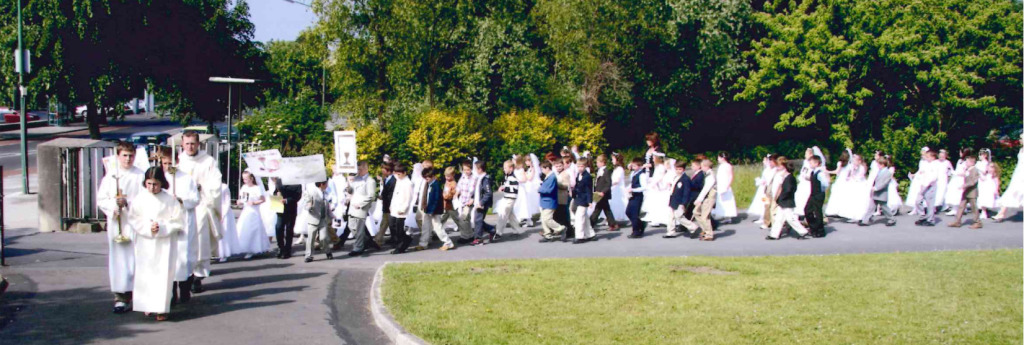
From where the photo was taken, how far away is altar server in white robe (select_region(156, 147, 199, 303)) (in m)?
9.33

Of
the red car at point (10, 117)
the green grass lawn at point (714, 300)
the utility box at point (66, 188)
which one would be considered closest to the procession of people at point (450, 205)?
the green grass lawn at point (714, 300)

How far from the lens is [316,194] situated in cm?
1313

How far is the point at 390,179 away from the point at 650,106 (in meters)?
18.5

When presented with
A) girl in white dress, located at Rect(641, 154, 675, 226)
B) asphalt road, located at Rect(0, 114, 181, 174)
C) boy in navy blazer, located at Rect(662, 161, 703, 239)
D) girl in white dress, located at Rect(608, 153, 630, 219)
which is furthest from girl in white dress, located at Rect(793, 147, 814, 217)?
asphalt road, located at Rect(0, 114, 181, 174)

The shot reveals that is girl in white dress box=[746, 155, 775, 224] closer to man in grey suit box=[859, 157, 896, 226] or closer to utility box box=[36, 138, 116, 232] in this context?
man in grey suit box=[859, 157, 896, 226]

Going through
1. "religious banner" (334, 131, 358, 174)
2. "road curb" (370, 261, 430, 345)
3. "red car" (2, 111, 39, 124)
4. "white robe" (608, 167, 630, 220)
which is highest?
"red car" (2, 111, 39, 124)

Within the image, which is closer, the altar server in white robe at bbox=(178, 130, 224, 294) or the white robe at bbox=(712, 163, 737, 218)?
the altar server in white robe at bbox=(178, 130, 224, 294)

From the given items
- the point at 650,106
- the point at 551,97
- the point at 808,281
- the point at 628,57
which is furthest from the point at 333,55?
the point at 808,281

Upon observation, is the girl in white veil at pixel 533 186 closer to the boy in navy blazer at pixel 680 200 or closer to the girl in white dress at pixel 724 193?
the boy in navy blazer at pixel 680 200

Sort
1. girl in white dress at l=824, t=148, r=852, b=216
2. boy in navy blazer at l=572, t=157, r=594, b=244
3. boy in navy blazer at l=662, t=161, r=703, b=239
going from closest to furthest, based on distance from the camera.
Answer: boy in navy blazer at l=572, t=157, r=594, b=244 < boy in navy blazer at l=662, t=161, r=703, b=239 < girl in white dress at l=824, t=148, r=852, b=216

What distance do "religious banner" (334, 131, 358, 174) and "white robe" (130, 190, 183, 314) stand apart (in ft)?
19.3

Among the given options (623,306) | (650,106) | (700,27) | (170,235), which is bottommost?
(623,306)

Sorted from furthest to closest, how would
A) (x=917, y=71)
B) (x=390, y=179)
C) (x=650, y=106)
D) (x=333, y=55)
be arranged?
(x=650, y=106), (x=917, y=71), (x=333, y=55), (x=390, y=179)

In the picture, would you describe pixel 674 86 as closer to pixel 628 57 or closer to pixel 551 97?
pixel 628 57
